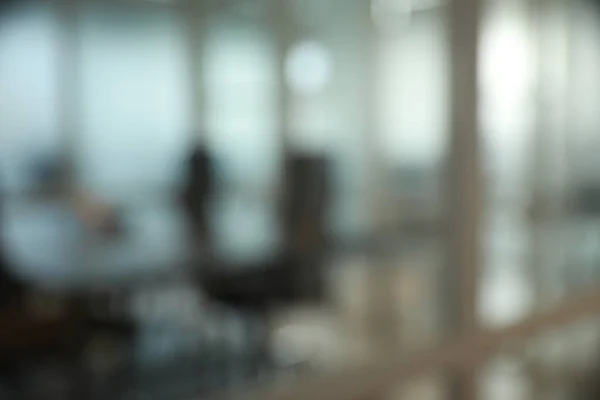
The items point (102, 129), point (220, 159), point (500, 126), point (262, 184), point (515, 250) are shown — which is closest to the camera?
point (102, 129)

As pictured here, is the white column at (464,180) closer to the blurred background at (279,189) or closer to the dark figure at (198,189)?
the blurred background at (279,189)

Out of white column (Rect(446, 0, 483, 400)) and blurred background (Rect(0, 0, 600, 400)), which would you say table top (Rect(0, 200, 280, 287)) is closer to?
blurred background (Rect(0, 0, 600, 400))

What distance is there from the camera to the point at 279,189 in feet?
4.93

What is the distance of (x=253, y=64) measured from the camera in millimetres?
1453

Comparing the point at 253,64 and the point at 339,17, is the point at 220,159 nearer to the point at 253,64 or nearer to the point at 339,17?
the point at 253,64

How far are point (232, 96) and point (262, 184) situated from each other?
0.51 ft

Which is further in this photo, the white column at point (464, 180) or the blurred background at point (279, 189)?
the white column at point (464, 180)

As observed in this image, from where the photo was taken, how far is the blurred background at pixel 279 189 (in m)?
1.08

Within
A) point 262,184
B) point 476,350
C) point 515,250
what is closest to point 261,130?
point 262,184

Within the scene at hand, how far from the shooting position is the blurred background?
1082mm

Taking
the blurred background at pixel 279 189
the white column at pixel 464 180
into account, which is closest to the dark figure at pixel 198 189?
the blurred background at pixel 279 189

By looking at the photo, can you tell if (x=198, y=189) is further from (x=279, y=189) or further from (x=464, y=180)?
(x=464, y=180)

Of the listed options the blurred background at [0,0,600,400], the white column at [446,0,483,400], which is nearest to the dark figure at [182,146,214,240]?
the blurred background at [0,0,600,400]

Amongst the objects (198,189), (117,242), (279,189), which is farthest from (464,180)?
(117,242)
